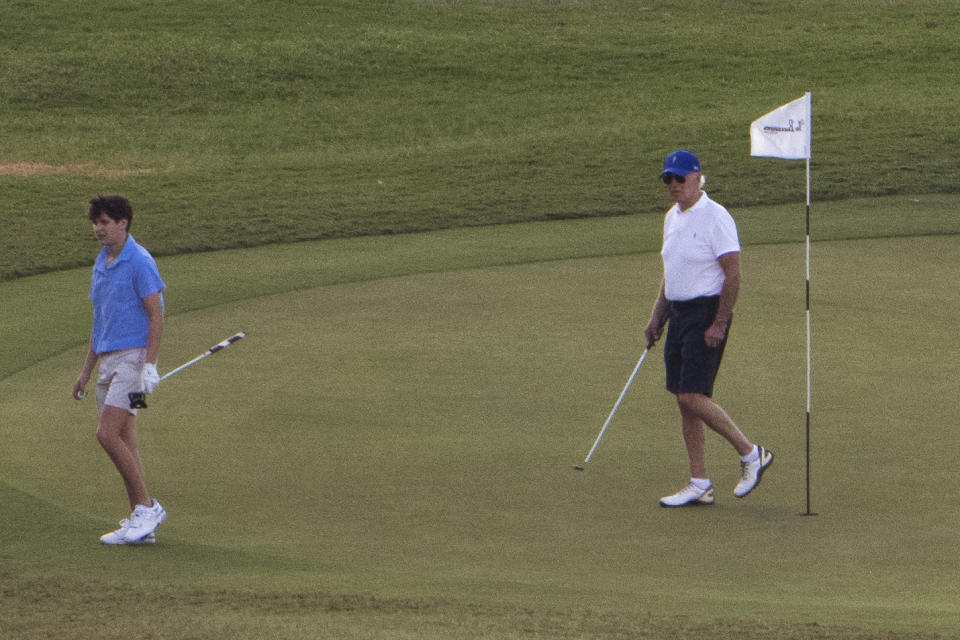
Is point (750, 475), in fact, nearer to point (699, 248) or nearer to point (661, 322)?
point (661, 322)

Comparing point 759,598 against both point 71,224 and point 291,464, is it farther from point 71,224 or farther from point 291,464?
point 71,224

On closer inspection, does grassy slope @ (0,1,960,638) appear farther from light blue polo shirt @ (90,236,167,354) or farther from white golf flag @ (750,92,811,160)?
white golf flag @ (750,92,811,160)

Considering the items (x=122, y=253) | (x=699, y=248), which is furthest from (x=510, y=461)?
(x=122, y=253)

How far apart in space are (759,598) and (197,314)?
7.76 meters

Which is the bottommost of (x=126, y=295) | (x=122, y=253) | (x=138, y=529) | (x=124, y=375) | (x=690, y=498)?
(x=690, y=498)

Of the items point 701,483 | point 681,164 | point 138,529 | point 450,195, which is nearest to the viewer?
point 138,529

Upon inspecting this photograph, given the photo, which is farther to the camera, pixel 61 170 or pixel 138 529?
pixel 61 170

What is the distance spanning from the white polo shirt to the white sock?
0.99m

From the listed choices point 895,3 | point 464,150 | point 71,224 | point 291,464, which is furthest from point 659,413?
point 895,3

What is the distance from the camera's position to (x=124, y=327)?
26.0 feet

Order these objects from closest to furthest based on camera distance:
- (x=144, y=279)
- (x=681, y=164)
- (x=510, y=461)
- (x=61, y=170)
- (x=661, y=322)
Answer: (x=144, y=279) → (x=681, y=164) → (x=661, y=322) → (x=510, y=461) → (x=61, y=170)

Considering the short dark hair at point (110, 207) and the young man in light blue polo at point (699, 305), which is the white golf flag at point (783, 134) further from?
the short dark hair at point (110, 207)

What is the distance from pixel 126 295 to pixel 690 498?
3162mm

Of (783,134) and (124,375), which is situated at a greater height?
(783,134)
